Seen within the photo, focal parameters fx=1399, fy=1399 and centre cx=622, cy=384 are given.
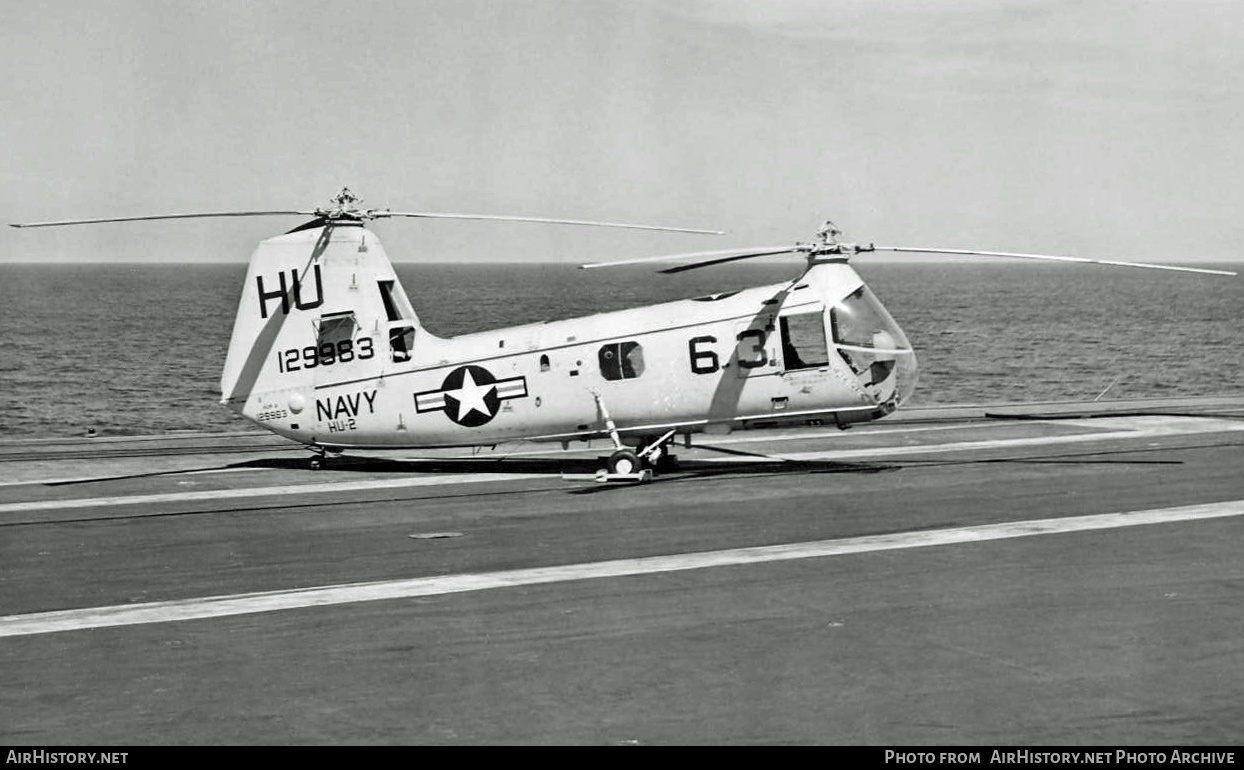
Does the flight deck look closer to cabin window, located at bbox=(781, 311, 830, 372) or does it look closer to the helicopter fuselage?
the helicopter fuselage

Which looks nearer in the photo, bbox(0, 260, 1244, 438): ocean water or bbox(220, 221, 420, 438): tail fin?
bbox(220, 221, 420, 438): tail fin

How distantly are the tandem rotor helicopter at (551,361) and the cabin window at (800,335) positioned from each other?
3 centimetres

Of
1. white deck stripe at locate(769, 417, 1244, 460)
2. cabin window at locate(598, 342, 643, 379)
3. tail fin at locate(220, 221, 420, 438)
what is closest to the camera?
cabin window at locate(598, 342, 643, 379)

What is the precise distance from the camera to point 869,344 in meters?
22.1

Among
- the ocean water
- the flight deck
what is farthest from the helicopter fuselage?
the ocean water

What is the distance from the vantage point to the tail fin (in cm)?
2408

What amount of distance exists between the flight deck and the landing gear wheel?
1.26 feet

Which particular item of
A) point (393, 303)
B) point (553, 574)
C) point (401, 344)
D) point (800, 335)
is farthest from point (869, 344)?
point (553, 574)

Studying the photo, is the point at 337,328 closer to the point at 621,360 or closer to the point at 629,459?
the point at 621,360

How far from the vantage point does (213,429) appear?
53.0 meters

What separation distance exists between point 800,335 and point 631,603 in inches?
349

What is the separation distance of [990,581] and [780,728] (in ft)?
18.6

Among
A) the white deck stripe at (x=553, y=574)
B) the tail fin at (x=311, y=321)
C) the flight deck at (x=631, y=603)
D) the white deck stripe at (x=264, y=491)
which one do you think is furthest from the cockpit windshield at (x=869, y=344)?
the tail fin at (x=311, y=321)

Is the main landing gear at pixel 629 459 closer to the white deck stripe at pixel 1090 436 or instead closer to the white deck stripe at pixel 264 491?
the white deck stripe at pixel 264 491
